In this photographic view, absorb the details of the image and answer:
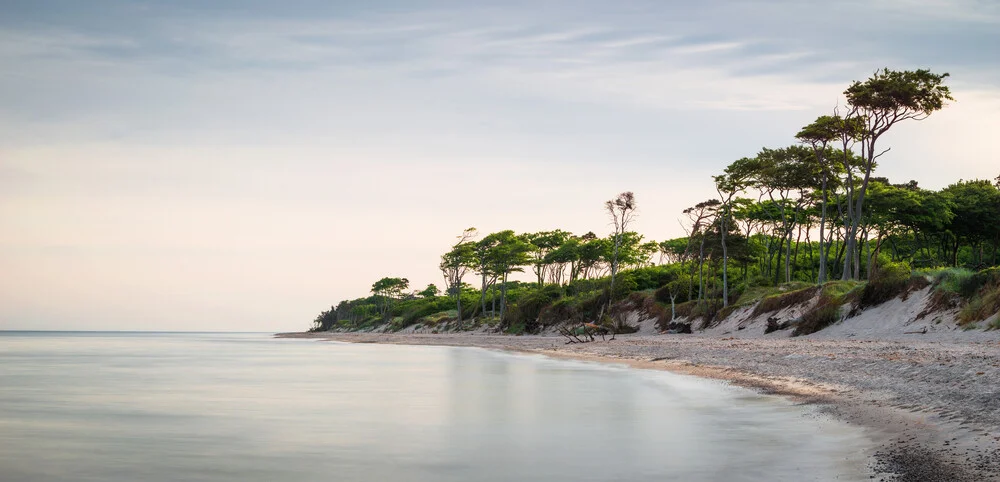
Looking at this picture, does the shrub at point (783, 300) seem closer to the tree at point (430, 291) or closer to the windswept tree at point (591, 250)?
the windswept tree at point (591, 250)

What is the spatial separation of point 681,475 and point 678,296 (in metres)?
45.7

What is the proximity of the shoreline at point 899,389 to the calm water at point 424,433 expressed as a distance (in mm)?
619

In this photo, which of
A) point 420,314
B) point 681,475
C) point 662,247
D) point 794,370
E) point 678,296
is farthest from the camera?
point 420,314

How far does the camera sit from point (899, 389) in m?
12.9

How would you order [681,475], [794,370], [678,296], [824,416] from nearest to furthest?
[681,475] → [824,416] → [794,370] → [678,296]

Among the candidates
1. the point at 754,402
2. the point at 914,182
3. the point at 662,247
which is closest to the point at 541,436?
the point at 754,402

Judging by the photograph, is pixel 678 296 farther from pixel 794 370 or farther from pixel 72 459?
pixel 72 459

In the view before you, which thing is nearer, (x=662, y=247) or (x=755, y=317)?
(x=755, y=317)

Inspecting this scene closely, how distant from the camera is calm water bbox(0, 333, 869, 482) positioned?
9.05 meters

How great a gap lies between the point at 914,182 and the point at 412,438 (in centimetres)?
5621

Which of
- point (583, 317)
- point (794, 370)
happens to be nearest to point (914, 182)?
point (583, 317)

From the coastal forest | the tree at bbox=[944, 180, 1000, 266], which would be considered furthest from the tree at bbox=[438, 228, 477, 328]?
the tree at bbox=[944, 180, 1000, 266]

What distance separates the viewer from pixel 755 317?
3909 cm

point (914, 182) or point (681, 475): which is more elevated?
point (914, 182)
